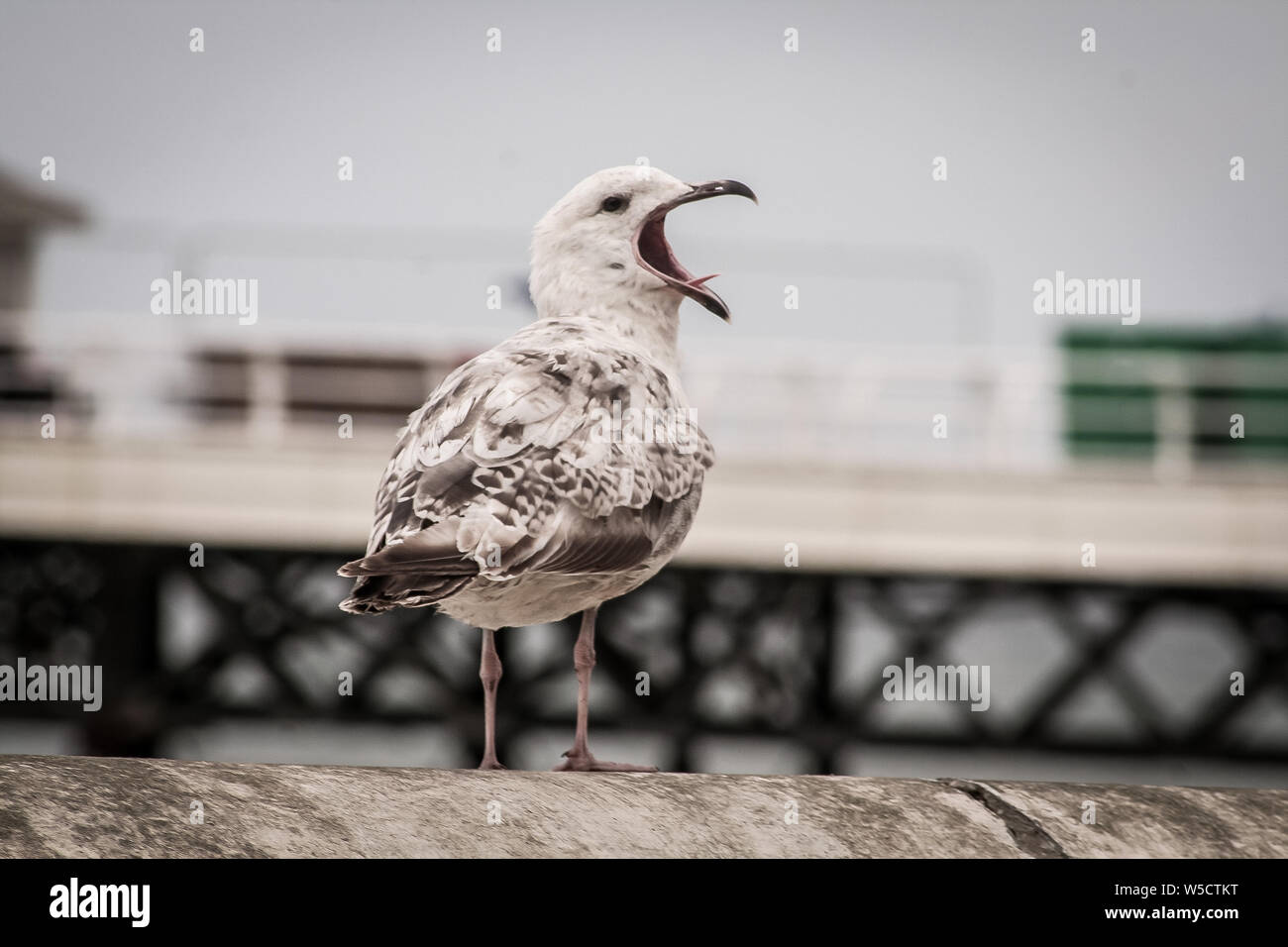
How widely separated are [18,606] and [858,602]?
8989 millimetres

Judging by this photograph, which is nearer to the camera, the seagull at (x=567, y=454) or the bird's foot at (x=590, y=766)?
the seagull at (x=567, y=454)

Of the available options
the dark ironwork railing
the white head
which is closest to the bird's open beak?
the white head

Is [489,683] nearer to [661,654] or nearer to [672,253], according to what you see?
[672,253]

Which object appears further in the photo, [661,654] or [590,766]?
[661,654]

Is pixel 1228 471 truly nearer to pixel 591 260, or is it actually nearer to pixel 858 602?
pixel 858 602

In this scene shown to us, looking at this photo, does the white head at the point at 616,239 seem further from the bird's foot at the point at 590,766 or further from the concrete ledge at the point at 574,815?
the concrete ledge at the point at 574,815

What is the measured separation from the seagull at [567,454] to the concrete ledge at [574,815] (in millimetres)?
511

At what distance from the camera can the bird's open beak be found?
4.12 m

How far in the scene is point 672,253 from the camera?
429 cm

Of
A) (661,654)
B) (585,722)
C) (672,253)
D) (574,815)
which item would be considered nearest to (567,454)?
(585,722)

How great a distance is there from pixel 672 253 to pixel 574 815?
1879mm

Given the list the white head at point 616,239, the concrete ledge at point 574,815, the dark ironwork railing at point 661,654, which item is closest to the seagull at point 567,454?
the white head at point 616,239

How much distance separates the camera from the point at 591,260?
4.19 metres

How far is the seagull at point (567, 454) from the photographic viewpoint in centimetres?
343
